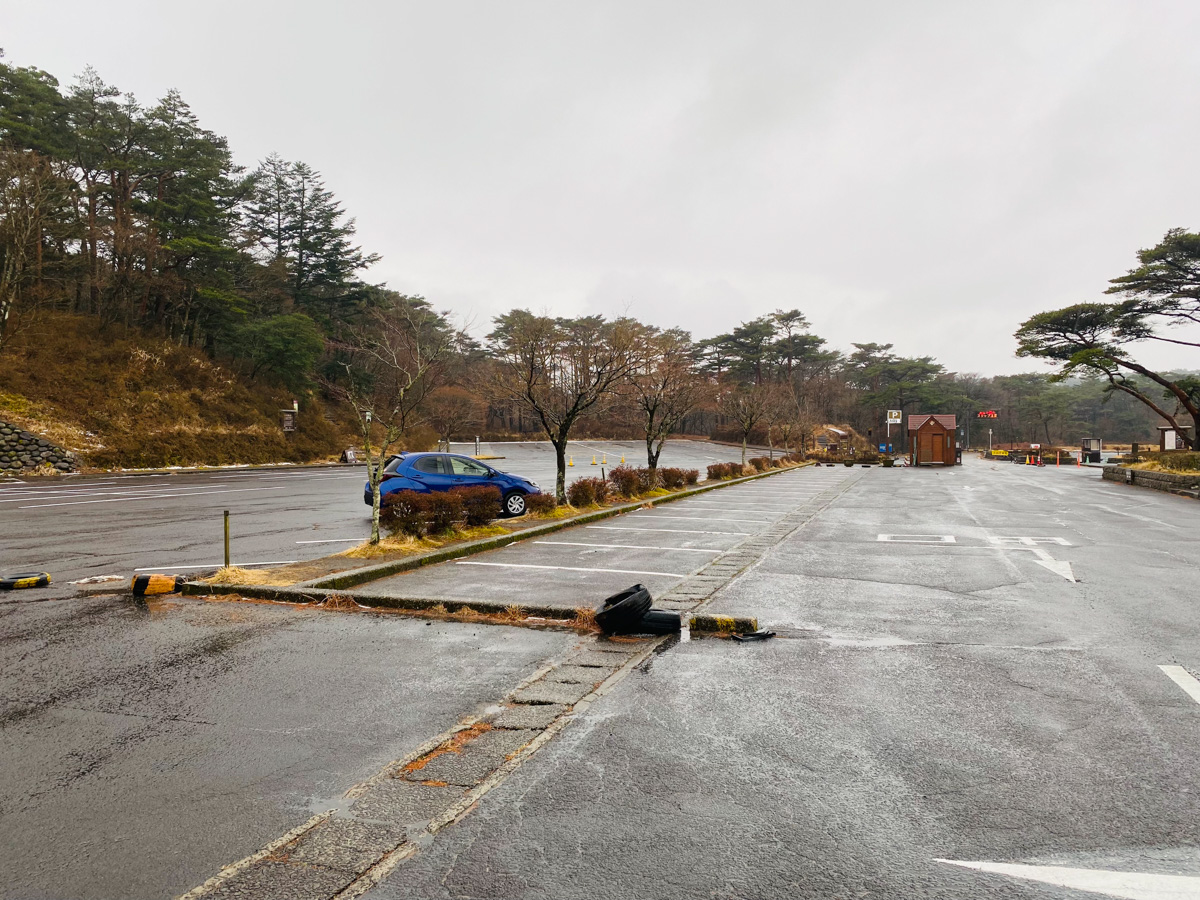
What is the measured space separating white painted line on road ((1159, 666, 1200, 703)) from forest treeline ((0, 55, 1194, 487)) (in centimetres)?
935

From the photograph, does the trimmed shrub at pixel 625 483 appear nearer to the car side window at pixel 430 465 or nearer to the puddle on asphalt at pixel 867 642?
the car side window at pixel 430 465

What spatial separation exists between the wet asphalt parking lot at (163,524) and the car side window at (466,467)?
7.69 feet

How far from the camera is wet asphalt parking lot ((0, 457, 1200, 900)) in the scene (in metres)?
2.85

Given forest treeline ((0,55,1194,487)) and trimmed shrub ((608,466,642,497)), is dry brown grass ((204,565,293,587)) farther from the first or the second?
trimmed shrub ((608,466,642,497))

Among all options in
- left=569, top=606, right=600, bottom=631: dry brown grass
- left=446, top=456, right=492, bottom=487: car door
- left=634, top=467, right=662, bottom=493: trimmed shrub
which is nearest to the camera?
left=569, top=606, right=600, bottom=631: dry brown grass

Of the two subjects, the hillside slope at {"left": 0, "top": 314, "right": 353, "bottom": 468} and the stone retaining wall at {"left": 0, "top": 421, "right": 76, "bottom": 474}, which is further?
the hillside slope at {"left": 0, "top": 314, "right": 353, "bottom": 468}

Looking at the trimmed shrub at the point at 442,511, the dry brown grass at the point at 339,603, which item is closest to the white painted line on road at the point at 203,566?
the trimmed shrub at the point at 442,511

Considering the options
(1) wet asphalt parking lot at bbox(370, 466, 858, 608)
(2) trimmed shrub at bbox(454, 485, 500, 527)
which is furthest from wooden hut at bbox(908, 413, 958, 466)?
(2) trimmed shrub at bbox(454, 485, 500, 527)

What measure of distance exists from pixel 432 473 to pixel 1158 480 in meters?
29.8

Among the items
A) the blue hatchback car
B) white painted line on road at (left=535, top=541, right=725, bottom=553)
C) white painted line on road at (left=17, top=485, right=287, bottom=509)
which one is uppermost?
the blue hatchback car

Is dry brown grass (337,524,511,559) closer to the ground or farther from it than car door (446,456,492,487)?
closer to the ground

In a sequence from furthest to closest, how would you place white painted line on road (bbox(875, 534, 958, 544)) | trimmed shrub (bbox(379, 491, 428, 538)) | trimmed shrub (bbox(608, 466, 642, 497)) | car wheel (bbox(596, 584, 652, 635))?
trimmed shrub (bbox(608, 466, 642, 497))
white painted line on road (bbox(875, 534, 958, 544))
trimmed shrub (bbox(379, 491, 428, 538))
car wheel (bbox(596, 584, 652, 635))

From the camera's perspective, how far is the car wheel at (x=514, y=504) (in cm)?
1568

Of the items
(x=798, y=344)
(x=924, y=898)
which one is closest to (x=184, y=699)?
(x=924, y=898)
